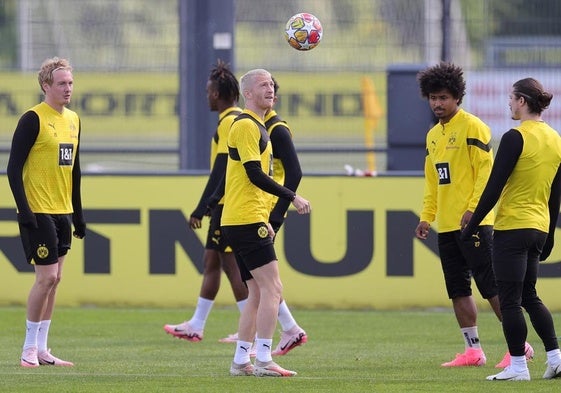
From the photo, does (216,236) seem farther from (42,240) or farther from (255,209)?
(255,209)

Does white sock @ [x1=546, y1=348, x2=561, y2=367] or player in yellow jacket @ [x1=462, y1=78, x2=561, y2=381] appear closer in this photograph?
player in yellow jacket @ [x1=462, y1=78, x2=561, y2=381]

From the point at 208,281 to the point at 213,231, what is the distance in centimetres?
54

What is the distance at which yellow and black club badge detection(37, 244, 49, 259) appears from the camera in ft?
31.8

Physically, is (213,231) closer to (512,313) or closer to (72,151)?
(72,151)

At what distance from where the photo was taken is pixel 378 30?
1667cm

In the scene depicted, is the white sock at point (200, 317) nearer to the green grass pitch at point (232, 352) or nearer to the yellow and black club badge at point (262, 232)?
the green grass pitch at point (232, 352)

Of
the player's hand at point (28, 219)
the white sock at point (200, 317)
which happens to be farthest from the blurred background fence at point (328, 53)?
the player's hand at point (28, 219)

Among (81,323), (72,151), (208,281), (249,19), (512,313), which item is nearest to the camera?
(512,313)

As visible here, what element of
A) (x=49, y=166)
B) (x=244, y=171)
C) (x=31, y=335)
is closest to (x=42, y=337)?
(x=31, y=335)

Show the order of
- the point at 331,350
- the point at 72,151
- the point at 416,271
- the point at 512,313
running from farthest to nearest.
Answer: the point at 416,271 < the point at 331,350 < the point at 72,151 < the point at 512,313

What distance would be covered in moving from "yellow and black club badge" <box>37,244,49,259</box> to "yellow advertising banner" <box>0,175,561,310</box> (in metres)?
4.26

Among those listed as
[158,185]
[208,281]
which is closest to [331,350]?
[208,281]

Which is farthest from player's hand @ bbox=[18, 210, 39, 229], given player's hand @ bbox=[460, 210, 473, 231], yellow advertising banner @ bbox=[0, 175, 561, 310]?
yellow advertising banner @ bbox=[0, 175, 561, 310]

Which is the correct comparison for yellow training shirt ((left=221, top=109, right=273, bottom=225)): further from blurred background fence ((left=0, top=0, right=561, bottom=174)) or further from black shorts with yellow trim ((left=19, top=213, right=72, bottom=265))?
blurred background fence ((left=0, top=0, right=561, bottom=174))
